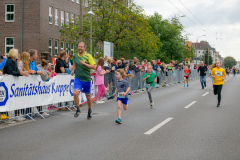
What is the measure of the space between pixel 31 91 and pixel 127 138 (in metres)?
4.20

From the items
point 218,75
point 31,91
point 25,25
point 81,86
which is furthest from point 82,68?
point 25,25

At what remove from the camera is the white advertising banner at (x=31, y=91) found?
962 centimetres

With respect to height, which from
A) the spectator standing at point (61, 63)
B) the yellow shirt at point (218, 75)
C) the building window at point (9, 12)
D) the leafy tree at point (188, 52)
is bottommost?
the yellow shirt at point (218, 75)

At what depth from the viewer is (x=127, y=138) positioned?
24.5ft

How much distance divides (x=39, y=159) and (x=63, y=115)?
5682 millimetres

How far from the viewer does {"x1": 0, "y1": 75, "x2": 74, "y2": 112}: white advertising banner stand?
31.6ft

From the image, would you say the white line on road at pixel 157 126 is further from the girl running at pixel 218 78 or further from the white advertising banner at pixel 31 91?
the girl running at pixel 218 78

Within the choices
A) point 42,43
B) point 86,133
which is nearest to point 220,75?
point 86,133

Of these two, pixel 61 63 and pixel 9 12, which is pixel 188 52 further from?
pixel 61 63

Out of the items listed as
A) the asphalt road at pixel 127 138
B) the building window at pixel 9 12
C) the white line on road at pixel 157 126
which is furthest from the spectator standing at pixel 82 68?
the building window at pixel 9 12

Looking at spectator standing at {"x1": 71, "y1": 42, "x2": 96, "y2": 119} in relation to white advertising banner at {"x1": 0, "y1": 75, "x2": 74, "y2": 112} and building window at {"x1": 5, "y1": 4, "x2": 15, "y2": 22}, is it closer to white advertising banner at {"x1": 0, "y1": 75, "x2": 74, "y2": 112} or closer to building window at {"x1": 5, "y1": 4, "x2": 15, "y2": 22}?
white advertising banner at {"x1": 0, "y1": 75, "x2": 74, "y2": 112}

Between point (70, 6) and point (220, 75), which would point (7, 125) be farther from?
point (70, 6)

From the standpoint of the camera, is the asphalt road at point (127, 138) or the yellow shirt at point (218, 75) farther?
the yellow shirt at point (218, 75)

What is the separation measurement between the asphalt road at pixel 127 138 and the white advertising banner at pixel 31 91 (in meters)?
0.67
